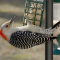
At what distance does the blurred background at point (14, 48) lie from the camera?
73.0 inches

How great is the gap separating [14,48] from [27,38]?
1.41 metres

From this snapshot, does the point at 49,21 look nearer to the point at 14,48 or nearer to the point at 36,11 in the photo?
the point at 36,11

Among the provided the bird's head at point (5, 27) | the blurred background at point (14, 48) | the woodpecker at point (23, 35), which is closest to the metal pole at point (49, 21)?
the woodpecker at point (23, 35)

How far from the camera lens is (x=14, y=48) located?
81.7 inches

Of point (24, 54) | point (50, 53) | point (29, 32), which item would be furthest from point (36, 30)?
point (24, 54)

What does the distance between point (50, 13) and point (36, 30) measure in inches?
4.9

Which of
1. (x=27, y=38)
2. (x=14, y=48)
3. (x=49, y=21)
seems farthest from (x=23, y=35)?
(x=14, y=48)

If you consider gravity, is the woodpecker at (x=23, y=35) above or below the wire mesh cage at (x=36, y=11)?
below

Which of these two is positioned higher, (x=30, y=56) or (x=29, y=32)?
(x=29, y=32)

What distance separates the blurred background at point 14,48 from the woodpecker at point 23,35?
106cm

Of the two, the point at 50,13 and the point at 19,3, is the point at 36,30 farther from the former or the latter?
the point at 19,3

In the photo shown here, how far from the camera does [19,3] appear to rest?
1.86m

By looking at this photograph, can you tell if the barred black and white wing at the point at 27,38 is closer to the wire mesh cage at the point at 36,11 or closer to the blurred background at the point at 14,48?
the wire mesh cage at the point at 36,11

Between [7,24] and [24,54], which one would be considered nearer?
[7,24]
